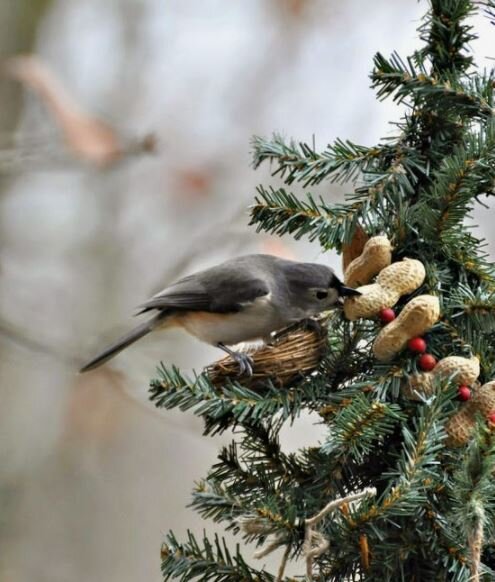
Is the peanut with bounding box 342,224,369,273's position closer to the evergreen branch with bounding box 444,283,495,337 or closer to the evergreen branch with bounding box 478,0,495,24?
the evergreen branch with bounding box 444,283,495,337

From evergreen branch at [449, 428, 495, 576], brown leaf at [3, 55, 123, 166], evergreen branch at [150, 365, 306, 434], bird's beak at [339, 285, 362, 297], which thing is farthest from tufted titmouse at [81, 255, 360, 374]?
brown leaf at [3, 55, 123, 166]

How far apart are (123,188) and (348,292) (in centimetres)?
272

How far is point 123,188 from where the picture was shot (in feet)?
12.0

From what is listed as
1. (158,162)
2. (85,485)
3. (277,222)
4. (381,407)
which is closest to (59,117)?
(277,222)

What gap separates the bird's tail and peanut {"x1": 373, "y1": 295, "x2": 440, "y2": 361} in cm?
59

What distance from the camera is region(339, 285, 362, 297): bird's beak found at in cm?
102

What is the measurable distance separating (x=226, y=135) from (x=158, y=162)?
1.04ft

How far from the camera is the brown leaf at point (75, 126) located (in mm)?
1977

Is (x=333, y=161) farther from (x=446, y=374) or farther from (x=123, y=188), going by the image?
(x=123, y=188)

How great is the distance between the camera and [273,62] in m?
3.60

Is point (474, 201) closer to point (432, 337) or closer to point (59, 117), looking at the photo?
point (432, 337)

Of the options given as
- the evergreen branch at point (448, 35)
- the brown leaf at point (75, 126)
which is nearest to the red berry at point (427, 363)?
the evergreen branch at point (448, 35)

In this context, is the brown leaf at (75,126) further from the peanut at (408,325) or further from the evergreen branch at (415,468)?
the evergreen branch at (415,468)

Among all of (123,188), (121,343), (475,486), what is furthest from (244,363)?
(123,188)
